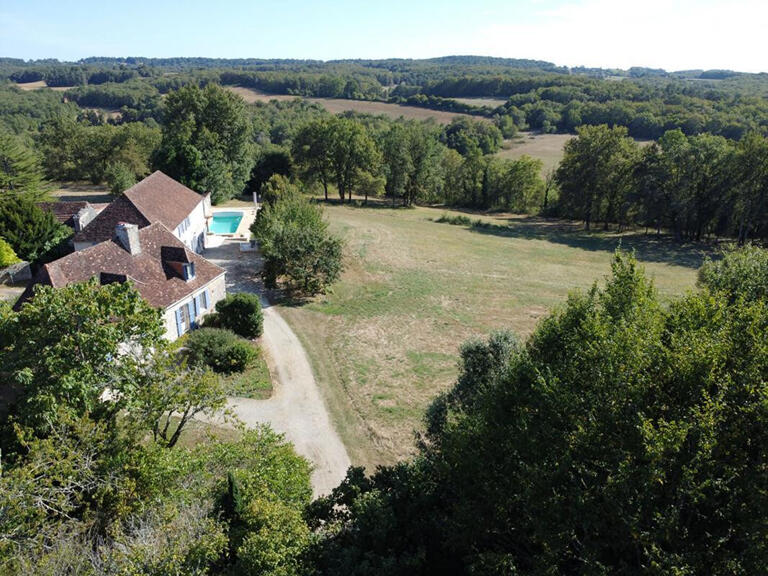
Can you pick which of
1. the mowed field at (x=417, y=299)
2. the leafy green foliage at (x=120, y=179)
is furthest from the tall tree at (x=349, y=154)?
the leafy green foliage at (x=120, y=179)

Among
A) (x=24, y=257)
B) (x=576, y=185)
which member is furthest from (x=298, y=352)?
(x=576, y=185)

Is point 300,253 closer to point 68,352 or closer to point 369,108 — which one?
point 68,352

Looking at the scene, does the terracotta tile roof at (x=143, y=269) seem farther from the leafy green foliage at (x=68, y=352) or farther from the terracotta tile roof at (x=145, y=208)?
the leafy green foliage at (x=68, y=352)

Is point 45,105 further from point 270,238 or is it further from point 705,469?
point 705,469

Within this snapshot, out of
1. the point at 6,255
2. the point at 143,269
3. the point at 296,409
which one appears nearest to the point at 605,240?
the point at 296,409

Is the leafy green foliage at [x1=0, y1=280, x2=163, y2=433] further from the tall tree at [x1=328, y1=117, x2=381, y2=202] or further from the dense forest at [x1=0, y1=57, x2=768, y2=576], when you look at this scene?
the tall tree at [x1=328, y1=117, x2=381, y2=202]

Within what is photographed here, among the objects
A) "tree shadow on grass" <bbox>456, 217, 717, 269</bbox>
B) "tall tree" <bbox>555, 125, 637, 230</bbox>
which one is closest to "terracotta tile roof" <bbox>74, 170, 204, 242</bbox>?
"tree shadow on grass" <bbox>456, 217, 717, 269</bbox>
